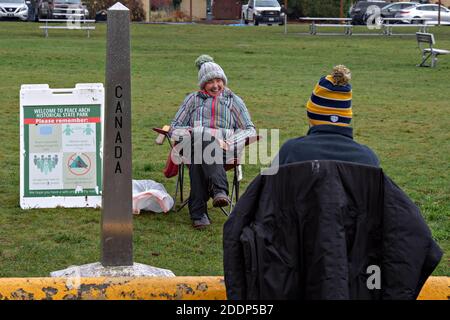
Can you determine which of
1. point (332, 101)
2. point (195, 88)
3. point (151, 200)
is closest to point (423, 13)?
point (195, 88)

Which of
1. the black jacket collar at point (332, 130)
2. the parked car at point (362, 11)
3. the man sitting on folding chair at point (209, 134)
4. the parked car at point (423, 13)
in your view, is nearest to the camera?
the black jacket collar at point (332, 130)

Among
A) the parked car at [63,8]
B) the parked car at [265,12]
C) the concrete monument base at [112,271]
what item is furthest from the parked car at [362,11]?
the concrete monument base at [112,271]

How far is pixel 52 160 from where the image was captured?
8.45m

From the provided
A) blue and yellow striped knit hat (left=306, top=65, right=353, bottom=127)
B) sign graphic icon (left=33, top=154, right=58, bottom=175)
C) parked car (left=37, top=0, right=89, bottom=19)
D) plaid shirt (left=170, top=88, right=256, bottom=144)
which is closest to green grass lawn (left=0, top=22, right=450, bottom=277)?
sign graphic icon (left=33, top=154, right=58, bottom=175)

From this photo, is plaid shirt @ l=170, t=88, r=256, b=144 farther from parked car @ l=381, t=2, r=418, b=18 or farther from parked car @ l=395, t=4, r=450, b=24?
parked car @ l=381, t=2, r=418, b=18

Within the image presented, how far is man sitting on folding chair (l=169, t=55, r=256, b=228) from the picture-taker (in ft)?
26.7

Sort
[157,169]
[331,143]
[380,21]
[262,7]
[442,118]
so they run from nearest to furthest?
[331,143] → [157,169] → [442,118] → [380,21] → [262,7]

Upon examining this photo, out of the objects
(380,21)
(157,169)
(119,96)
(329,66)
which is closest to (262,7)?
(380,21)

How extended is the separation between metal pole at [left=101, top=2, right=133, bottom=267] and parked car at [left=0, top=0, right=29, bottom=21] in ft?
141

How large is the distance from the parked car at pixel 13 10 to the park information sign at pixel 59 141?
4038 centimetres

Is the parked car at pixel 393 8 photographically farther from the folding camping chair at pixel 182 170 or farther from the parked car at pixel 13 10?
the folding camping chair at pixel 182 170

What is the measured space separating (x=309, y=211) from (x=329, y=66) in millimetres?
21128

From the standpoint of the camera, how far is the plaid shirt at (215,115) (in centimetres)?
839

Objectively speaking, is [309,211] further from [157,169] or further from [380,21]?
[380,21]
